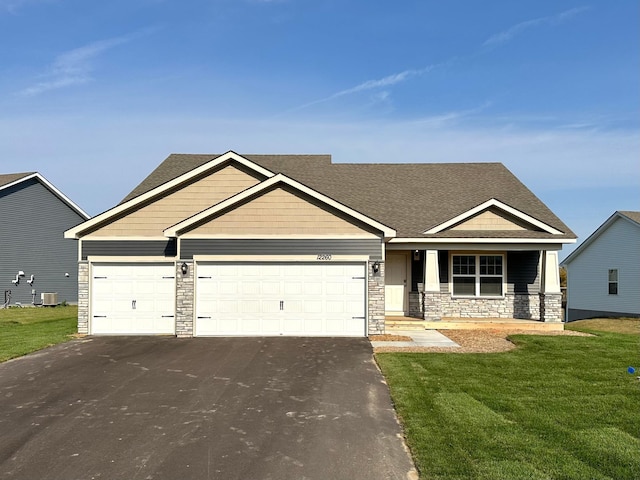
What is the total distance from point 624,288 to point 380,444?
2591cm

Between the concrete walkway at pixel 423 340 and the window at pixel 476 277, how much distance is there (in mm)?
2952

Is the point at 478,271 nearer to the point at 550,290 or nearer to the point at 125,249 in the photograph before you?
the point at 550,290

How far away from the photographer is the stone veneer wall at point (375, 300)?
15164mm

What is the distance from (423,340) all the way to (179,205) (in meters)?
8.91

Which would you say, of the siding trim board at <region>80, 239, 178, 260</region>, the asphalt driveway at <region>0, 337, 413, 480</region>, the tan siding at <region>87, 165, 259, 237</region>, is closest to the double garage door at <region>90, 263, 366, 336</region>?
the siding trim board at <region>80, 239, 178, 260</region>

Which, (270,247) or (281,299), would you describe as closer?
(281,299)

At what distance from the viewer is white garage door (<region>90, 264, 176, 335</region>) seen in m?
15.8

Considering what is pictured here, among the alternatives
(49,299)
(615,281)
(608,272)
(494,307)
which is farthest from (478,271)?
(49,299)

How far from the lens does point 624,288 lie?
27109 mm

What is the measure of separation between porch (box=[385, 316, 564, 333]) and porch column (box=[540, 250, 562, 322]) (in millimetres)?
309

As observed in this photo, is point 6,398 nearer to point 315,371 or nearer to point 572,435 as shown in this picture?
point 315,371

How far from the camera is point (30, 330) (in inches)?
705

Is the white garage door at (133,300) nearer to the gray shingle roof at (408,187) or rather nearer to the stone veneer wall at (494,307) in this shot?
the gray shingle roof at (408,187)

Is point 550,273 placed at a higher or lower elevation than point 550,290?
higher
